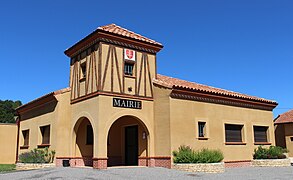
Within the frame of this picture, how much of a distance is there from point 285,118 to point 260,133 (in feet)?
27.1

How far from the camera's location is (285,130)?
90.1 feet

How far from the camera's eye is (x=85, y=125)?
17875 millimetres

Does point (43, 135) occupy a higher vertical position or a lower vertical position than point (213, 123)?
lower

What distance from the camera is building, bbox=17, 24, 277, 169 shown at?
616 inches

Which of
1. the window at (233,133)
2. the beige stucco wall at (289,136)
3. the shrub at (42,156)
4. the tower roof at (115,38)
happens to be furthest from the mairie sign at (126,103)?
the beige stucco wall at (289,136)

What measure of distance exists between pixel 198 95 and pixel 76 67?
726 centimetres

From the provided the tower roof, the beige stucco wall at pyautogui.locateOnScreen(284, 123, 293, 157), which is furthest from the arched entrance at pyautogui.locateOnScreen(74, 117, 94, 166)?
the beige stucco wall at pyautogui.locateOnScreen(284, 123, 293, 157)

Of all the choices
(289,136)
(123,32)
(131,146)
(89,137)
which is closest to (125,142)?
(131,146)

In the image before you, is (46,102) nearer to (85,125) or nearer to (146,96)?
(85,125)

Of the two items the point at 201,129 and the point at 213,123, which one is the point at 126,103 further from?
the point at 213,123

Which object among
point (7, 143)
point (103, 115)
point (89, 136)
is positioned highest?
point (103, 115)

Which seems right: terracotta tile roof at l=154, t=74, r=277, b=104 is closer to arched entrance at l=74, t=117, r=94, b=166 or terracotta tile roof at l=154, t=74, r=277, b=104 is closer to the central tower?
the central tower

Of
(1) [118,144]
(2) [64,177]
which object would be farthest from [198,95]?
(2) [64,177]

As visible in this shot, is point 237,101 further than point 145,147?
Yes
